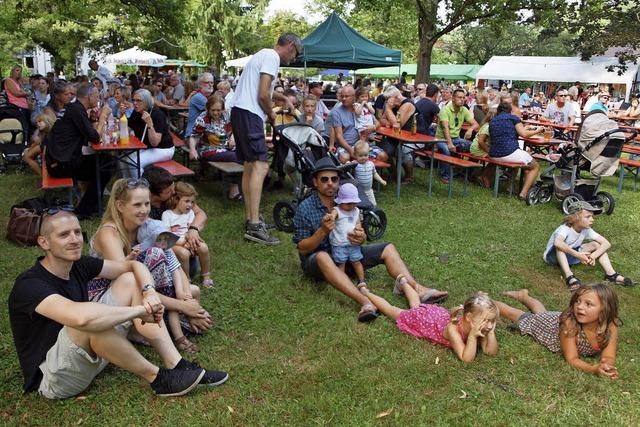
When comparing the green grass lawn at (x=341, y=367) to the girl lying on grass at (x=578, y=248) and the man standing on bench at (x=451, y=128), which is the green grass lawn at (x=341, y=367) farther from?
the man standing on bench at (x=451, y=128)

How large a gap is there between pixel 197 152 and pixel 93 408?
465 cm

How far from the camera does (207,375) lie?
299 centimetres

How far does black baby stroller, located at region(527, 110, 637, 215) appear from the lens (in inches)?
265


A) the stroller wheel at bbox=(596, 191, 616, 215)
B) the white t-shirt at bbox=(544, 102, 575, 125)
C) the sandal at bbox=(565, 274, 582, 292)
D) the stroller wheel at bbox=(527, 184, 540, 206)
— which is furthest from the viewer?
the white t-shirt at bbox=(544, 102, 575, 125)

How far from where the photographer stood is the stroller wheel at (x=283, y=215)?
573 centimetres

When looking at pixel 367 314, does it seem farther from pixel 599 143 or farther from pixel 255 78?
pixel 599 143


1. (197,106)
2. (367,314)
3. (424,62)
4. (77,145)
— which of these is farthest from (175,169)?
(424,62)

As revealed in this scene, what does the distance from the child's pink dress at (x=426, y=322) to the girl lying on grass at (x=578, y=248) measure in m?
1.65

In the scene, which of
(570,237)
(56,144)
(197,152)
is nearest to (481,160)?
(570,237)

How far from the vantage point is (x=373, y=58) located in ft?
43.6

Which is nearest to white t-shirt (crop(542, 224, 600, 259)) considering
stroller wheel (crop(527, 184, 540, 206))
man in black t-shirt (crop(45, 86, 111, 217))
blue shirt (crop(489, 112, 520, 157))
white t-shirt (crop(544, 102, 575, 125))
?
stroller wheel (crop(527, 184, 540, 206))

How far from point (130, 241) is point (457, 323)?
2097 millimetres

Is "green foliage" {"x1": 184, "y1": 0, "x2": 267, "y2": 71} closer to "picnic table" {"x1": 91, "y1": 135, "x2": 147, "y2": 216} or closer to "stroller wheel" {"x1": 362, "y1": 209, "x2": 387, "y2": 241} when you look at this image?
"picnic table" {"x1": 91, "y1": 135, "x2": 147, "y2": 216}

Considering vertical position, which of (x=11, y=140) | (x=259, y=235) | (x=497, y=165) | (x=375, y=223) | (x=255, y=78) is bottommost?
(x=259, y=235)
